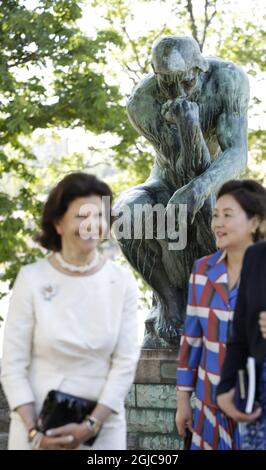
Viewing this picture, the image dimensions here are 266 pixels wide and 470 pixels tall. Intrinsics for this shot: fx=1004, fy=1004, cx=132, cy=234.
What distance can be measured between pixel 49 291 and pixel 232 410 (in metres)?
0.75

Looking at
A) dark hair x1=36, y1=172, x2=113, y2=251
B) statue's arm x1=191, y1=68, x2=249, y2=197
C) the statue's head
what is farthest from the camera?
statue's arm x1=191, y1=68, x2=249, y2=197

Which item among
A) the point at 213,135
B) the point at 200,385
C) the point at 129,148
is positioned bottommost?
the point at 200,385

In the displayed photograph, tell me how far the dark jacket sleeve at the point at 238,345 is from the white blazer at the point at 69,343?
0.33 metres

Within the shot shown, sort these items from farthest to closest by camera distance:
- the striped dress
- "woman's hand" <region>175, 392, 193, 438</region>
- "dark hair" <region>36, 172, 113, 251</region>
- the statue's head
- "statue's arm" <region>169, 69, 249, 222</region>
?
the statue's head
"statue's arm" <region>169, 69, 249, 222</region>
"woman's hand" <region>175, 392, 193, 438</region>
the striped dress
"dark hair" <region>36, 172, 113, 251</region>

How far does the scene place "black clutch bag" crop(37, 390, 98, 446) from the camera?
335 cm

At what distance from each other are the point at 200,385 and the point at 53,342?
0.76 metres

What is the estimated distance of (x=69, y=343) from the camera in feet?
11.1

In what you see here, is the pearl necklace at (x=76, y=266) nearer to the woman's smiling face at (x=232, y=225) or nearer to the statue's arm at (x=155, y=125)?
the woman's smiling face at (x=232, y=225)

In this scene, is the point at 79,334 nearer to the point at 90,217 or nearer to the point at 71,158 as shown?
the point at 90,217

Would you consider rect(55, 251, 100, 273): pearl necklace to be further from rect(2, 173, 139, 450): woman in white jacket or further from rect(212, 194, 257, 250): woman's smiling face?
rect(212, 194, 257, 250): woman's smiling face

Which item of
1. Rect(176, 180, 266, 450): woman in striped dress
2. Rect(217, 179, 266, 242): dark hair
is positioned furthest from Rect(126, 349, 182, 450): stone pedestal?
Rect(217, 179, 266, 242): dark hair

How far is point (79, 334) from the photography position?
3408mm

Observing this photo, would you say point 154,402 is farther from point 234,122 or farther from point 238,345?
point 238,345
